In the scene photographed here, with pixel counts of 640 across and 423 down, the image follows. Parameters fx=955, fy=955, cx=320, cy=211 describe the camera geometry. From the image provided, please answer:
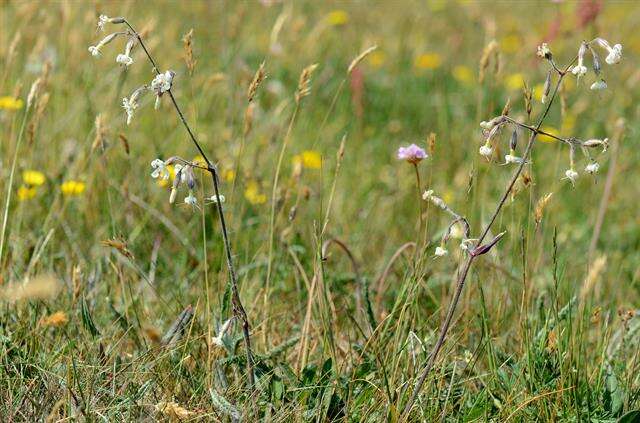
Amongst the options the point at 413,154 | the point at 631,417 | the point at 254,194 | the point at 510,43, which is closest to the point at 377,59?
the point at 510,43

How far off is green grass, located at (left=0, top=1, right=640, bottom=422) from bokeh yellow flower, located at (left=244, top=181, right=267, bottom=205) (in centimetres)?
4

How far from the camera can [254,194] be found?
9.75 ft

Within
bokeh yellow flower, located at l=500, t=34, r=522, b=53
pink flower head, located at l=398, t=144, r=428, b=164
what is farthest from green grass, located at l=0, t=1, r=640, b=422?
bokeh yellow flower, located at l=500, t=34, r=522, b=53

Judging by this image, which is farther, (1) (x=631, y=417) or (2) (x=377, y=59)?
(2) (x=377, y=59)

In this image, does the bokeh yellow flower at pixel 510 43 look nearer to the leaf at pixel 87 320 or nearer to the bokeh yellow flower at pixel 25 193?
the bokeh yellow flower at pixel 25 193

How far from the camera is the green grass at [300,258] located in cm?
179

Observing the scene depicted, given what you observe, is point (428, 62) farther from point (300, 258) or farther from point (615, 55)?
point (615, 55)

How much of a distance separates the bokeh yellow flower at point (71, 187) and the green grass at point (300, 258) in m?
0.04

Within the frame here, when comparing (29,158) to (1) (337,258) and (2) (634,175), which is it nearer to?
(1) (337,258)

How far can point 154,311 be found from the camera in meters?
2.32

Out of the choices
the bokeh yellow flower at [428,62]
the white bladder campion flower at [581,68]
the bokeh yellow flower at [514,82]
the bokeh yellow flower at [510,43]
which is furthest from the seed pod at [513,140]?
the bokeh yellow flower at [510,43]

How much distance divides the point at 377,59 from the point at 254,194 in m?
2.87

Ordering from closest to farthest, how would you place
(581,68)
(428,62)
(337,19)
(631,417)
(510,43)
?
(581,68) < (631,417) < (428,62) < (337,19) < (510,43)

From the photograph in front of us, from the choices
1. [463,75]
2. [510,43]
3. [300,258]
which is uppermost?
[300,258]
